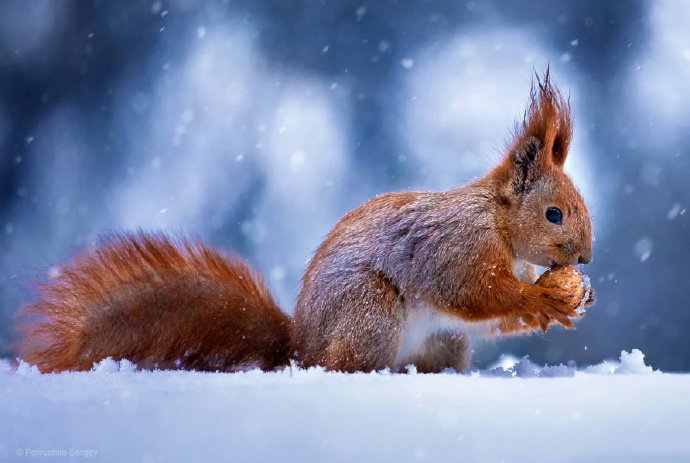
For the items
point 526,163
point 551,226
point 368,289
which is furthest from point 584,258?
point 368,289

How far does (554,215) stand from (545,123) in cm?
15

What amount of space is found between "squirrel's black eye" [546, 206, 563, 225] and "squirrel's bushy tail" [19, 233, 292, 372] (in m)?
0.43

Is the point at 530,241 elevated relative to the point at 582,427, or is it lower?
elevated

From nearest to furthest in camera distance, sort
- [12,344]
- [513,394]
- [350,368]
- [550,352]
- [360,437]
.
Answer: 1. [360,437]
2. [513,394]
3. [350,368]
4. [12,344]
5. [550,352]

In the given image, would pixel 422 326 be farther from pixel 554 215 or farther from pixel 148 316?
pixel 148 316

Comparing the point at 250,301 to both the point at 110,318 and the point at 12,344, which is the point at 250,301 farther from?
the point at 12,344

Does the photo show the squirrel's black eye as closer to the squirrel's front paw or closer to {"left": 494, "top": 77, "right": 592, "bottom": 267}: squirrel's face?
{"left": 494, "top": 77, "right": 592, "bottom": 267}: squirrel's face

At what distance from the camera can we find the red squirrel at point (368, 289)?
107 centimetres

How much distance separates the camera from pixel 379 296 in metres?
1.06

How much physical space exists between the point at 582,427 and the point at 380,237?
0.49 m

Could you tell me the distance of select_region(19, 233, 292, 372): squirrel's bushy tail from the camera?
1.12 metres

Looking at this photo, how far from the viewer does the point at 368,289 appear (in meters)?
1.07

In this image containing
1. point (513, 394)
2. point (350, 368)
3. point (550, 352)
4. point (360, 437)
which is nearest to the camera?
Result: point (360, 437)

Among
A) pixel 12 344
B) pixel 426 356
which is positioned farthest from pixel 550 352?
pixel 12 344
